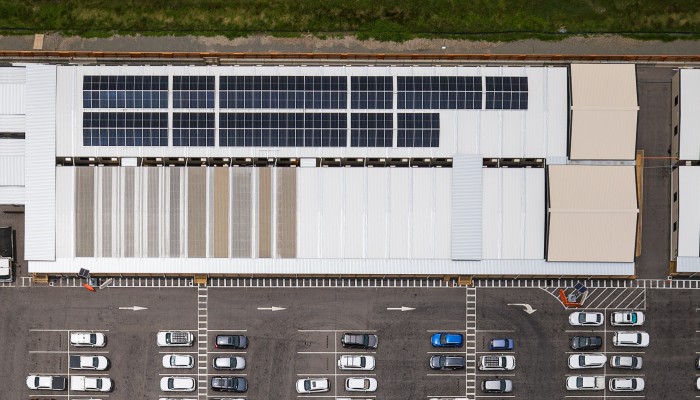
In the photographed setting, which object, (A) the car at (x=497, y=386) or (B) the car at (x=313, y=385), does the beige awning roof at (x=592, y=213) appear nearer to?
(A) the car at (x=497, y=386)

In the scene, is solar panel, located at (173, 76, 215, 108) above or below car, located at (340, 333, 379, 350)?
above

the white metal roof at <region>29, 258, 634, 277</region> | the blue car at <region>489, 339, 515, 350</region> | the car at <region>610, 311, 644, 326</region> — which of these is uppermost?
the white metal roof at <region>29, 258, 634, 277</region>

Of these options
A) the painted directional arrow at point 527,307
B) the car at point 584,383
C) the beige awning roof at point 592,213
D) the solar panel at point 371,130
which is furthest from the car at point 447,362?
the solar panel at point 371,130

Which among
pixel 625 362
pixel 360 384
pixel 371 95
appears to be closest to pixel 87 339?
pixel 360 384

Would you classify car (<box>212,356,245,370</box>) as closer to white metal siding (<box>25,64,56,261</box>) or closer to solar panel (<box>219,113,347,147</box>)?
white metal siding (<box>25,64,56,261</box>)

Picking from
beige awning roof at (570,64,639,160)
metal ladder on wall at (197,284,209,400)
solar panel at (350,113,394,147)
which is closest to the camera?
beige awning roof at (570,64,639,160)

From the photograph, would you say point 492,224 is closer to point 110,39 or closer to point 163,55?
point 163,55

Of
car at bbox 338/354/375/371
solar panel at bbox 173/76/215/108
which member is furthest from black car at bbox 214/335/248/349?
solar panel at bbox 173/76/215/108
